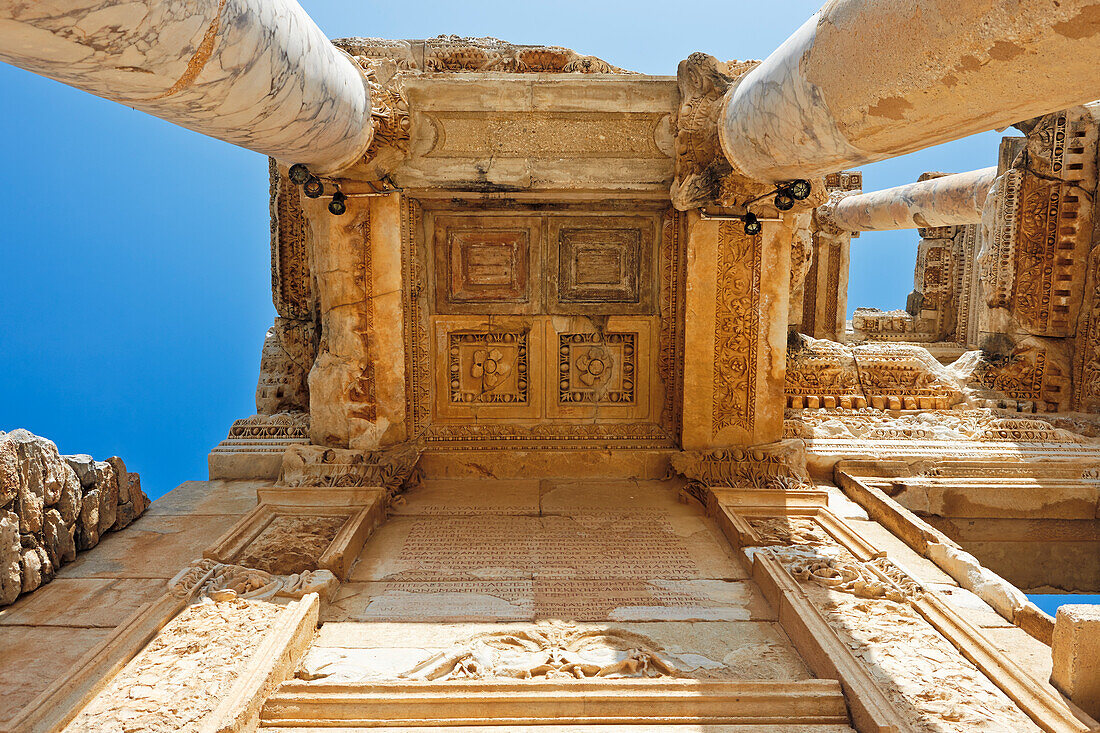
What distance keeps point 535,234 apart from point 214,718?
3.87 meters

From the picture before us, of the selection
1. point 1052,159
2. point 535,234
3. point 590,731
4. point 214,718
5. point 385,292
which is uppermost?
point 1052,159

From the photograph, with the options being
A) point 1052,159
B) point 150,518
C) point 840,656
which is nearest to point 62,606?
point 150,518

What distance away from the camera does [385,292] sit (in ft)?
15.7

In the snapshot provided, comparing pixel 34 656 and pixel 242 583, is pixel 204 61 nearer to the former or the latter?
pixel 242 583

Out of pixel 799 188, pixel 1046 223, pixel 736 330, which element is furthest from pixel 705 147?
pixel 1046 223

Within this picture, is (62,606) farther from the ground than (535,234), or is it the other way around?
(535,234)

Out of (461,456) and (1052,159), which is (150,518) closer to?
(461,456)

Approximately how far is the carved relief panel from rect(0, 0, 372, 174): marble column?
1.68 m

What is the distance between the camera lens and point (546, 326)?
5.27 metres

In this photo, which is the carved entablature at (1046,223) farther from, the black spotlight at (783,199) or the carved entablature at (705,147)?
the black spotlight at (783,199)

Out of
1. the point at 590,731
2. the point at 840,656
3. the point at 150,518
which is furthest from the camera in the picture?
the point at 150,518

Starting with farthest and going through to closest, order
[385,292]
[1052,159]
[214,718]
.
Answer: [1052,159] → [385,292] → [214,718]

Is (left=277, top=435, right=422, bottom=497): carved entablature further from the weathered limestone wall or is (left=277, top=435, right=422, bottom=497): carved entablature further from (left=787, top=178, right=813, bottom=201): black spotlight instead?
(left=787, top=178, right=813, bottom=201): black spotlight

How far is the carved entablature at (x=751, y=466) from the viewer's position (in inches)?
185
